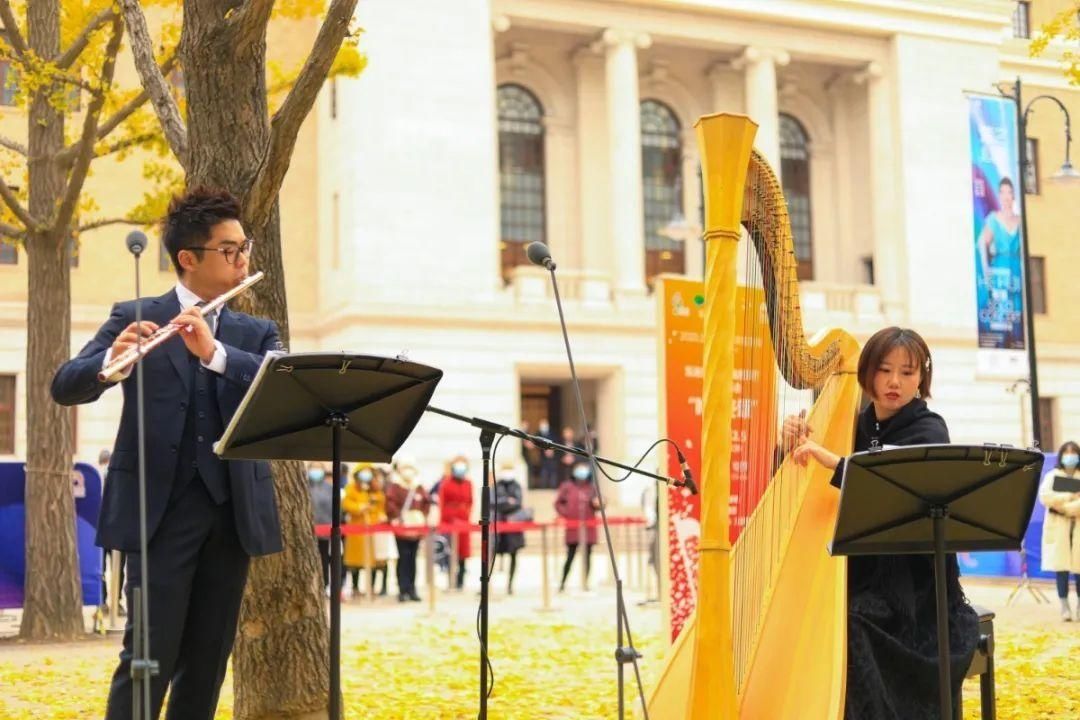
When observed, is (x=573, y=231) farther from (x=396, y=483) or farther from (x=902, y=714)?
(x=902, y=714)

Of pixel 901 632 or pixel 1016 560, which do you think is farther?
pixel 1016 560

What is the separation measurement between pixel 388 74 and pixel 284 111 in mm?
26186

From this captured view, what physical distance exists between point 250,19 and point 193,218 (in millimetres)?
2259

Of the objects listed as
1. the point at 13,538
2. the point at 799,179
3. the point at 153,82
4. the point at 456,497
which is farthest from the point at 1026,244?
the point at 153,82

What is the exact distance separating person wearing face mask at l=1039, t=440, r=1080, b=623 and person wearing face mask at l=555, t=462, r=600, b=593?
20.8ft

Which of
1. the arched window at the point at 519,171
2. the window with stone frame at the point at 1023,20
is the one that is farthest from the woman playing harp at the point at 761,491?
the window with stone frame at the point at 1023,20

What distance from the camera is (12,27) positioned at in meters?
13.3

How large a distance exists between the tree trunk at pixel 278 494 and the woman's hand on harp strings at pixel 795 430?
2618 mm

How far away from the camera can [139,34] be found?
25.0ft

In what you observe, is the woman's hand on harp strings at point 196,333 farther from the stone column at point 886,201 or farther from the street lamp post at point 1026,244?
the stone column at point 886,201

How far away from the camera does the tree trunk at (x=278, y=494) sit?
6922mm

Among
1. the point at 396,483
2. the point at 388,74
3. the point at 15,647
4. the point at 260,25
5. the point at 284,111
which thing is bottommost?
the point at 15,647

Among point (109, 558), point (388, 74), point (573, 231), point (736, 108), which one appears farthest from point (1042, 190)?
point (109, 558)

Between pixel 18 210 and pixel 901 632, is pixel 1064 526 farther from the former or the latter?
pixel 18 210
